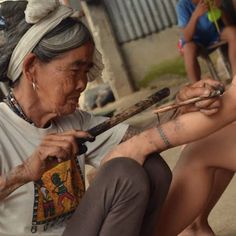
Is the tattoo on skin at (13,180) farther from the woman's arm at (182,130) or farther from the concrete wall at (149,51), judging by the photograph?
the concrete wall at (149,51)

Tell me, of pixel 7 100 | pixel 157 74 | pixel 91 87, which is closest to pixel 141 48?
pixel 157 74

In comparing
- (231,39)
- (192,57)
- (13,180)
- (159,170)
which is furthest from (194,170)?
(192,57)

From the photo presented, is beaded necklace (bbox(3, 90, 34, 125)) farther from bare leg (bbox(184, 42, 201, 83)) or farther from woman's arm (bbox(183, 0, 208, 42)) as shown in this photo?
bare leg (bbox(184, 42, 201, 83))

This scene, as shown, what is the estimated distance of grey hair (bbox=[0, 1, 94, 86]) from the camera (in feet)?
6.65

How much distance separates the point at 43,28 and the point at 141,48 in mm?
6024

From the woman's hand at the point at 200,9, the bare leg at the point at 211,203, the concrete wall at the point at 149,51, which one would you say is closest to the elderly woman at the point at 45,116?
the bare leg at the point at 211,203

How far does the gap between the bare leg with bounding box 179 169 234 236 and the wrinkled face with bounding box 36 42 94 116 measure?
0.69 metres

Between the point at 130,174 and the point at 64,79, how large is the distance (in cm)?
49

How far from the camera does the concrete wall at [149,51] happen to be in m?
7.84

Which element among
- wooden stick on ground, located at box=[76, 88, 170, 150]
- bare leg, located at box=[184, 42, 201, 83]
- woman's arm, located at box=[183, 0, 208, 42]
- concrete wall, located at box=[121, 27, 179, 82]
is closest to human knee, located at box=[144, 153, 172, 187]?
wooden stick on ground, located at box=[76, 88, 170, 150]

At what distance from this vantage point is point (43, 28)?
2.02 m

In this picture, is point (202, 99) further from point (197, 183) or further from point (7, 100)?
point (7, 100)

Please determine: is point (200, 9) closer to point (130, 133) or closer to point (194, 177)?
point (130, 133)

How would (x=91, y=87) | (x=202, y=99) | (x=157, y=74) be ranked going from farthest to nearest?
(x=91, y=87) → (x=157, y=74) → (x=202, y=99)
